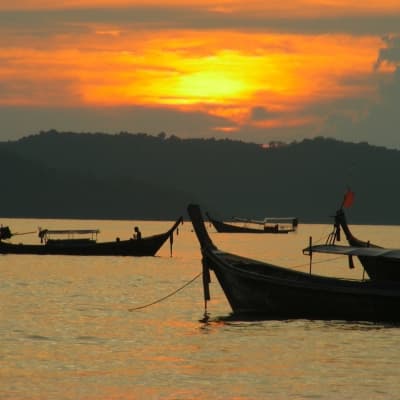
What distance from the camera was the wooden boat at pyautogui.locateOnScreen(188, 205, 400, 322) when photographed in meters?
41.6

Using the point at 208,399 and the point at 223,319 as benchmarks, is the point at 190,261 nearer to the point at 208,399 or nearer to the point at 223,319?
the point at 223,319

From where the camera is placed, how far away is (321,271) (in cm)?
10256

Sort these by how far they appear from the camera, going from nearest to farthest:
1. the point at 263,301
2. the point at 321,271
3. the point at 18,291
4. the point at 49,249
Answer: the point at 263,301
the point at 18,291
the point at 49,249
the point at 321,271

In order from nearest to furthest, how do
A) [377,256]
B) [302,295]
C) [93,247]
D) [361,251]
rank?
[302,295]
[377,256]
[361,251]
[93,247]

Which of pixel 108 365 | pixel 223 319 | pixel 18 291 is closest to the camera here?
pixel 108 365

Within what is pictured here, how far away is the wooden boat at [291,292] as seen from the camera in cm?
4162

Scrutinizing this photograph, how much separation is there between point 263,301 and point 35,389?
16.0 meters

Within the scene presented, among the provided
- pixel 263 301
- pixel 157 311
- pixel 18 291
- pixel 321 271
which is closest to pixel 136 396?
pixel 263 301

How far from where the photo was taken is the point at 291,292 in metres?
42.9

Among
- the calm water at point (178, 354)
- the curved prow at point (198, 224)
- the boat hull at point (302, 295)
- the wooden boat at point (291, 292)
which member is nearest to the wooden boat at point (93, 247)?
the calm water at point (178, 354)

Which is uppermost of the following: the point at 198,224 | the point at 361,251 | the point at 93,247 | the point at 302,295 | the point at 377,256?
→ the point at 198,224

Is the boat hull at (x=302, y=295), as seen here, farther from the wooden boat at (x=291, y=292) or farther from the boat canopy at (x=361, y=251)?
the boat canopy at (x=361, y=251)

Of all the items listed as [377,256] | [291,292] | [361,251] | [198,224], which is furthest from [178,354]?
[361,251]

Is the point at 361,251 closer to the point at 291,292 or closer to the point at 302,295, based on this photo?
the point at 302,295
